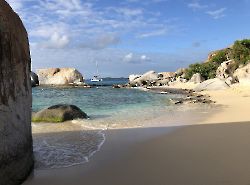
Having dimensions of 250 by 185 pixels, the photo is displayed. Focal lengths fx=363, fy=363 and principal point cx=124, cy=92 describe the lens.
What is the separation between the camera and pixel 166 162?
851 centimetres

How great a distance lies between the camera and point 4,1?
7176mm

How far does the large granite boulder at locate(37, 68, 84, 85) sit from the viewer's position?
292ft

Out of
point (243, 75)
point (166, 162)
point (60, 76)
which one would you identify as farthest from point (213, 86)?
point (60, 76)

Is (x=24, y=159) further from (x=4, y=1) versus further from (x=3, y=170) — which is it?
(x=4, y=1)

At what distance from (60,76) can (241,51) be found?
46.9 meters

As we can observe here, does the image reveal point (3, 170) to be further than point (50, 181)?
No

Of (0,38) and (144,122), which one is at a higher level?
(0,38)

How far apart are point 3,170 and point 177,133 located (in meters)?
7.50

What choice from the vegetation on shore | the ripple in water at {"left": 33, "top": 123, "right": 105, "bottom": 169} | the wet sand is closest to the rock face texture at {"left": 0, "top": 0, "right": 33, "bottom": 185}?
the wet sand

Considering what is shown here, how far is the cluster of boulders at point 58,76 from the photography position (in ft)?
291

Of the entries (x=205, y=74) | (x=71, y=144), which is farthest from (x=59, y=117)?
(x=205, y=74)

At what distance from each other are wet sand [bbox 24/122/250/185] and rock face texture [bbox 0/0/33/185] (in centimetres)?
65

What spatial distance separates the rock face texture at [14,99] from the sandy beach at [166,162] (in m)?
0.68

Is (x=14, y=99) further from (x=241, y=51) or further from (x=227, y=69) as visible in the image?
(x=227, y=69)
